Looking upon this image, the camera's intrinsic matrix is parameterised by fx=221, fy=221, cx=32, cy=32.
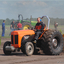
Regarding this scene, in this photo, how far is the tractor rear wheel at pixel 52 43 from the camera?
404 inches

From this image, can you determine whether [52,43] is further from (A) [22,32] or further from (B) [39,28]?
(A) [22,32]

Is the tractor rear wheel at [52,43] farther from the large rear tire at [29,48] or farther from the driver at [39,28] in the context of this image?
the large rear tire at [29,48]

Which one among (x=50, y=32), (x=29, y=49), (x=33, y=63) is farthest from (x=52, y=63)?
(x=50, y=32)

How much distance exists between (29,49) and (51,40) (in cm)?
118

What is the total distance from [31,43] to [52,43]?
1.11 meters

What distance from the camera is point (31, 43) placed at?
1004 centimetres

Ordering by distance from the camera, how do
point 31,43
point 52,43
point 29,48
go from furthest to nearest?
point 52,43
point 31,43
point 29,48

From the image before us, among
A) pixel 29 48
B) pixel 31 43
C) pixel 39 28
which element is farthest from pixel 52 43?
pixel 29 48

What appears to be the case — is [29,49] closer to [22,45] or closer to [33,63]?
[22,45]

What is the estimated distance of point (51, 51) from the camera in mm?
10320

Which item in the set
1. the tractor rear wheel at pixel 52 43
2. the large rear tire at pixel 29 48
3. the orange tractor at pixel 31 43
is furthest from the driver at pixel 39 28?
the large rear tire at pixel 29 48

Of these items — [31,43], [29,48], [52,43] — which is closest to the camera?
[29,48]

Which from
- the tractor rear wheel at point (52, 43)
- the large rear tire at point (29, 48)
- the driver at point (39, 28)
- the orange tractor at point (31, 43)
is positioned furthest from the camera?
the driver at point (39, 28)

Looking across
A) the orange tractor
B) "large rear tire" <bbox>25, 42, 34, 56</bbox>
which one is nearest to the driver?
the orange tractor
